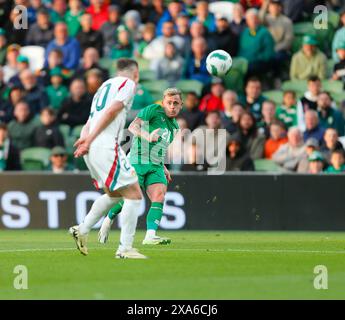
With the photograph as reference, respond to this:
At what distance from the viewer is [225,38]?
2180cm

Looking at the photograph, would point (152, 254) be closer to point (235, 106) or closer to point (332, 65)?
point (235, 106)

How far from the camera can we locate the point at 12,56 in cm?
2345

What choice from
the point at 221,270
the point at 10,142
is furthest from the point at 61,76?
the point at 221,270

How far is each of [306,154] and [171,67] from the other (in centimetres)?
398

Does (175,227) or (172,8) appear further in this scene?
(172,8)

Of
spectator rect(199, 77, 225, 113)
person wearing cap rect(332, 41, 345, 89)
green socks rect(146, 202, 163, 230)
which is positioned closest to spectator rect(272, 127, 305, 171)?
spectator rect(199, 77, 225, 113)

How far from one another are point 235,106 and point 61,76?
4179 mm

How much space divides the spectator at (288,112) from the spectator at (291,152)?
104 cm

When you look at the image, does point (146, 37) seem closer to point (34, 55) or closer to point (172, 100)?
point (34, 55)

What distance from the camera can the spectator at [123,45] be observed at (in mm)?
22391

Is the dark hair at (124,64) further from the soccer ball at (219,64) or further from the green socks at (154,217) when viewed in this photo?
the soccer ball at (219,64)

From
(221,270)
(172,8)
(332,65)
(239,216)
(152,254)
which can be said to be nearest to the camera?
(221,270)

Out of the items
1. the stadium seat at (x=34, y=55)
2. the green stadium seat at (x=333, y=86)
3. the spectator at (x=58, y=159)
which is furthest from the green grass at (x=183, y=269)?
the stadium seat at (x=34, y=55)

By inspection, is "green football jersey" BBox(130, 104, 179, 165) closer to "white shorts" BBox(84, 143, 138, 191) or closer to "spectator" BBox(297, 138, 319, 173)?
"white shorts" BBox(84, 143, 138, 191)
